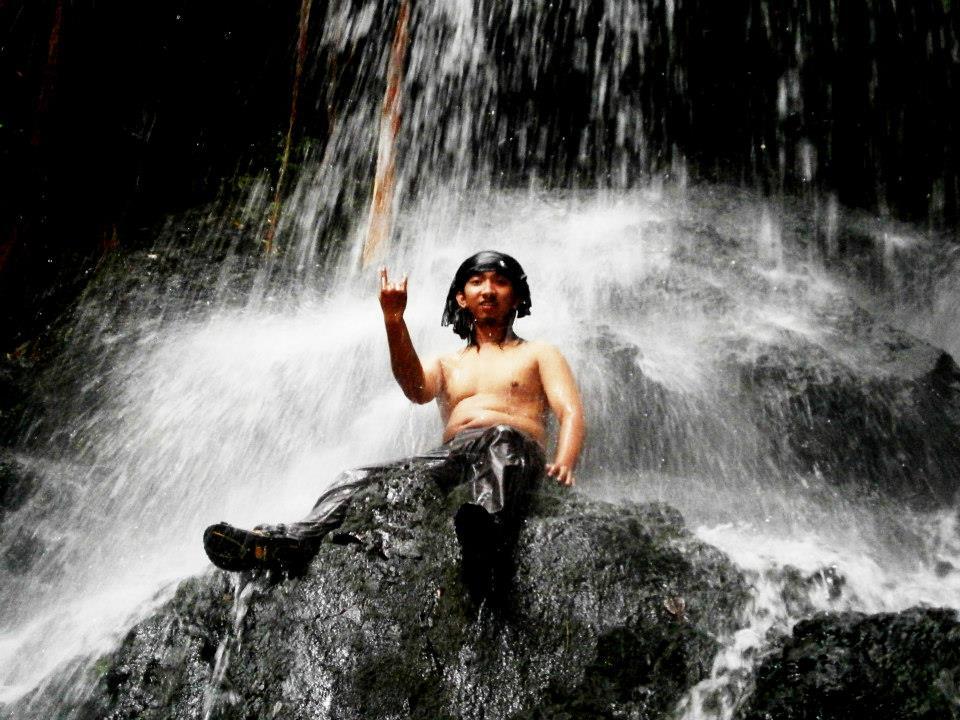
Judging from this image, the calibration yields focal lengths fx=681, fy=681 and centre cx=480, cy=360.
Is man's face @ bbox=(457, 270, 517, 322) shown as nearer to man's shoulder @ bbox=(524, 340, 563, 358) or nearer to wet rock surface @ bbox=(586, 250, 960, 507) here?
man's shoulder @ bbox=(524, 340, 563, 358)

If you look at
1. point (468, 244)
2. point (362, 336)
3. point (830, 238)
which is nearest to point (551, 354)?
point (362, 336)

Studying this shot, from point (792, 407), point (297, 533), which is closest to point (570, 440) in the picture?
point (297, 533)

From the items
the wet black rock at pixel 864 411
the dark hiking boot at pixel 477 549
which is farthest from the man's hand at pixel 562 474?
the wet black rock at pixel 864 411

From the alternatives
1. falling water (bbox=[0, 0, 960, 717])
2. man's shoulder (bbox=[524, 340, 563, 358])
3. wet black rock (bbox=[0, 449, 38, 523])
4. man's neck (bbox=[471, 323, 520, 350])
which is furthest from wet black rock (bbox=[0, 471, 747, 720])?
wet black rock (bbox=[0, 449, 38, 523])

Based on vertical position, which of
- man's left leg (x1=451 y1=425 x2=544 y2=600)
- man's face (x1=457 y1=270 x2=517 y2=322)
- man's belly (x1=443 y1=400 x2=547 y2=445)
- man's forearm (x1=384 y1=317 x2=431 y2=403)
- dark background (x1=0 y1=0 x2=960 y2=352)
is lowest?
man's left leg (x1=451 y1=425 x2=544 y2=600)

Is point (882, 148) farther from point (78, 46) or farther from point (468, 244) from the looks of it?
point (78, 46)

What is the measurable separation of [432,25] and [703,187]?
12.6 ft

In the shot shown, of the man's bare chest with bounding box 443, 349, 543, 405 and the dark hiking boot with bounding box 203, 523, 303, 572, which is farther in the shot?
the man's bare chest with bounding box 443, 349, 543, 405

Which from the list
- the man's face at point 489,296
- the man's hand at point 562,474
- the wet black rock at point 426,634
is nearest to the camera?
the wet black rock at point 426,634

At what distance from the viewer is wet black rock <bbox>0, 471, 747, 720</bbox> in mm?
2191

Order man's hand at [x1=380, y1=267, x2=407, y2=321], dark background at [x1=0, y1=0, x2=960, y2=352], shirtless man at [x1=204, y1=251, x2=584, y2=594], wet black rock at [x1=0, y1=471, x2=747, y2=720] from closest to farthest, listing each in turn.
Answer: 1. wet black rock at [x1=0, y1=471, x2=747, y2=720]
2. shirtless man at [x1=204, y1=251, x2=584, y2=594]
3. man's hand at [x1=380, y1=267, x2=407, y2=321]
4. dark background at [x1=0, y1=0, x2=960, y2=352]

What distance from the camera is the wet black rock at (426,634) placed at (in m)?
2.19

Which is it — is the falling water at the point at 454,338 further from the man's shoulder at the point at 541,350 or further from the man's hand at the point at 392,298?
the man's hand at the point at 392,298

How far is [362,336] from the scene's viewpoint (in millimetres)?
5789
